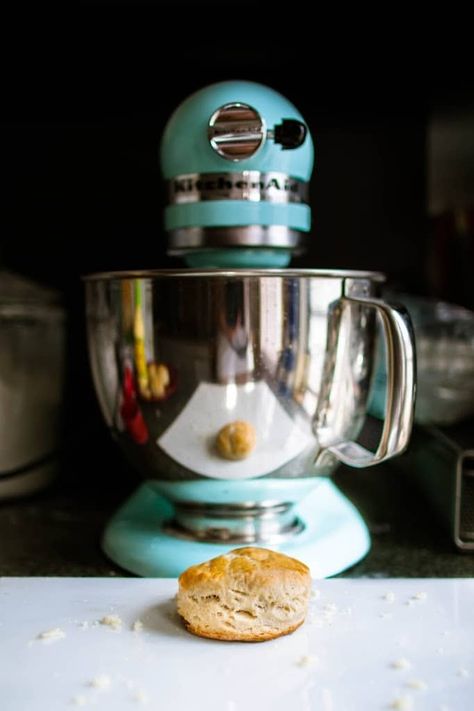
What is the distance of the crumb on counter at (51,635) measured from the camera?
1.35 ft

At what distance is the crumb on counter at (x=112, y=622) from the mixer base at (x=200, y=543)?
0.33 feet

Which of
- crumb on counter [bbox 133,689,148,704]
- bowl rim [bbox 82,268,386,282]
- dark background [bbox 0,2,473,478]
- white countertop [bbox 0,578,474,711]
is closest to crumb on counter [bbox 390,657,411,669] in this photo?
white countertop [bbox 0,578,474,711]

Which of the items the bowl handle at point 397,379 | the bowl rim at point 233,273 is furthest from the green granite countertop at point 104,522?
the bowl rim at point 233,273

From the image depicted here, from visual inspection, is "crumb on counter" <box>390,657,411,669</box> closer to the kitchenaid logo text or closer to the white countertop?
the white countertop

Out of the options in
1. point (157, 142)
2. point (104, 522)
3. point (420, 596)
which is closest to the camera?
point (420, 596)

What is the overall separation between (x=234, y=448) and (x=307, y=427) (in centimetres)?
5

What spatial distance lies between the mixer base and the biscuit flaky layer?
11 cm

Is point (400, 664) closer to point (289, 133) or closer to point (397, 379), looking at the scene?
point (397, 379)

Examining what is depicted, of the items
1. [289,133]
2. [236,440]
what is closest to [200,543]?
[236,440]

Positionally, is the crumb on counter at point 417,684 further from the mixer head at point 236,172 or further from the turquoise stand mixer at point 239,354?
the mixer head at point 236,172

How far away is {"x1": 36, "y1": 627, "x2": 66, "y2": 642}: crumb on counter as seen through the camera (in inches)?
16.1

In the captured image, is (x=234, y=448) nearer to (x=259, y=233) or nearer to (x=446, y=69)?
(x=259, y=233)

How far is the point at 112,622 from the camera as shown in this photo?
0.43m

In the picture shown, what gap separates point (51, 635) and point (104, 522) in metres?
0.27
